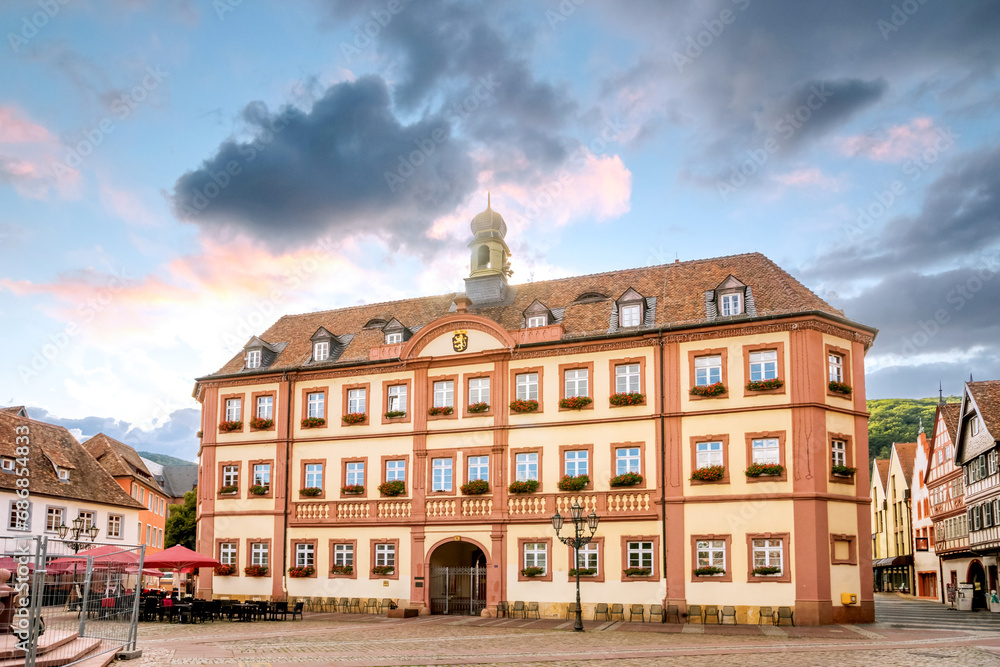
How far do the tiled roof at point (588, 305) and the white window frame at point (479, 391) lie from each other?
280cm

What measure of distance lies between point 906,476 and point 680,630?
5635cm

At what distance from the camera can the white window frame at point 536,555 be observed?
38.4 meters

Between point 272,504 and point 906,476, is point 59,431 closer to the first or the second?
point 272,504

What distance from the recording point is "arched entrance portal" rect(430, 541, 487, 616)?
132 ft

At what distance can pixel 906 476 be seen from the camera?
8106 cm

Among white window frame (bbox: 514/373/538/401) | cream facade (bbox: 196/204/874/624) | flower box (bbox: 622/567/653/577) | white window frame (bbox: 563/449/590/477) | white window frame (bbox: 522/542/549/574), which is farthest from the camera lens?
white window frame (bbox: 514/373/538/401)

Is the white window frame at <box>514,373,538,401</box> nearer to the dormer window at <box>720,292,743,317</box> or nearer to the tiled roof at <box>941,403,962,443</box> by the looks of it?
the dormer window at <box>720,292,743,317</box>

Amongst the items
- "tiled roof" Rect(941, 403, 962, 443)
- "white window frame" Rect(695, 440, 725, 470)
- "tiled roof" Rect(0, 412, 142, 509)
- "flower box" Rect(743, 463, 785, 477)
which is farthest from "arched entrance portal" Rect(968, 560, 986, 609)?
"tiled roof" Rect(0, 412, 142, 509)

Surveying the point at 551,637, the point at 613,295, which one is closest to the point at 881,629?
the point at 551,637

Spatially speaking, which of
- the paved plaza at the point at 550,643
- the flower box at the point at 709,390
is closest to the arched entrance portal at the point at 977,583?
the paved plaza at the point at 550,643

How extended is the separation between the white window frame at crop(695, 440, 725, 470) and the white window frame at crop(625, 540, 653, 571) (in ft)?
11.3

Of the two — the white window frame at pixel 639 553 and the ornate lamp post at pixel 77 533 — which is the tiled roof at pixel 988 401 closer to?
the white window frame at pixel 639 553

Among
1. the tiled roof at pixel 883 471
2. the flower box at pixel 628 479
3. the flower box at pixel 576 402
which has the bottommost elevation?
the flower box at pixel 628 479

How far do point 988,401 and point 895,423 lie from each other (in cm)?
7946
